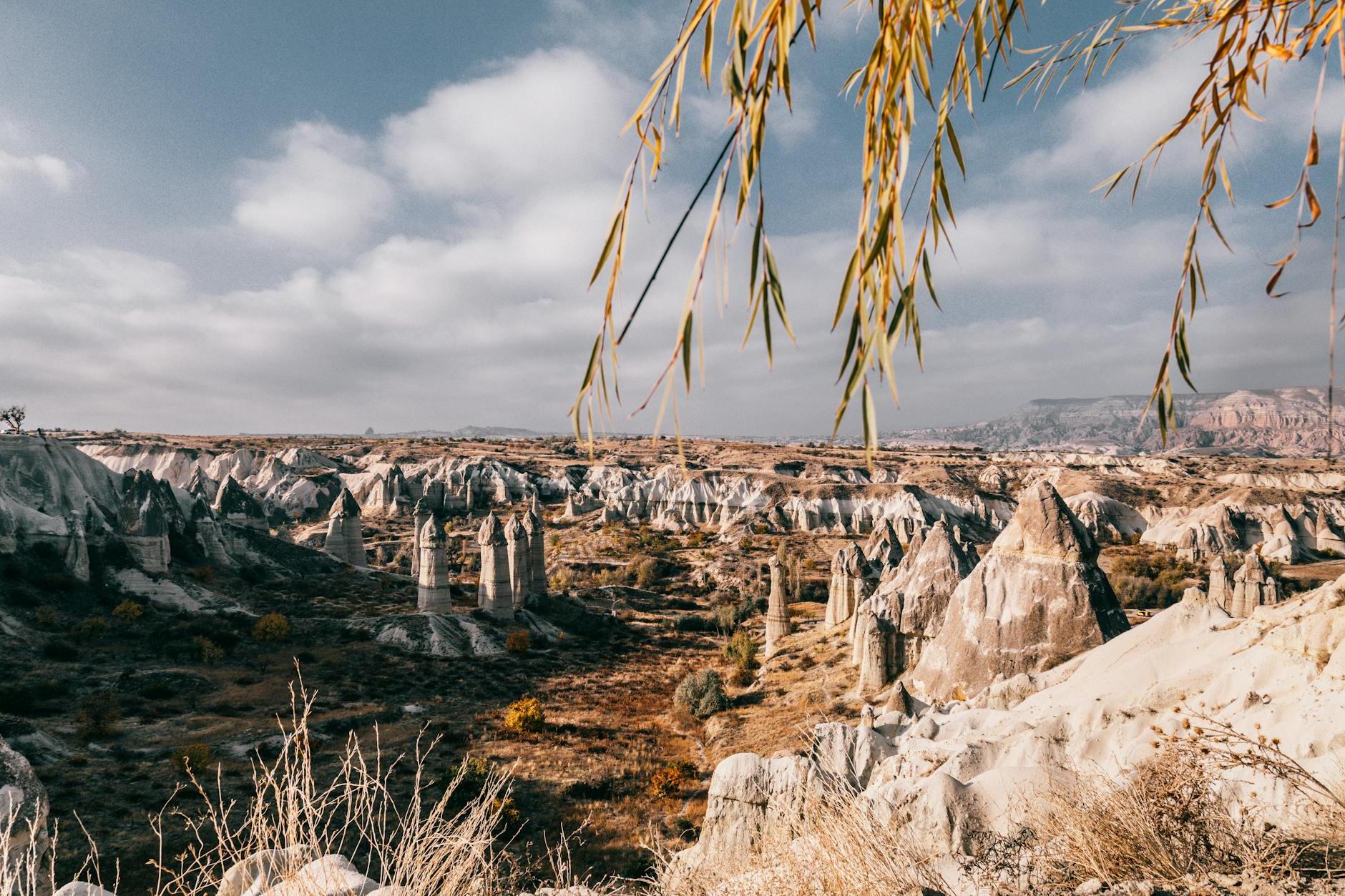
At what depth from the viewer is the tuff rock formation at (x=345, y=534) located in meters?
39.3

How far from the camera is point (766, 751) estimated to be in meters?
16.1

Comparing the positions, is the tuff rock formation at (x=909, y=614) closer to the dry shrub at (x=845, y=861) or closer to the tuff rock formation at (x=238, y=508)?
the dry shrub at (x=845, y=861)

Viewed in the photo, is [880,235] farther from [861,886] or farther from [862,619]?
[862,619]

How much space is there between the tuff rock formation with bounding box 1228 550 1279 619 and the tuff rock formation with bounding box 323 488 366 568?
149ft

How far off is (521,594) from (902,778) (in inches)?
1064

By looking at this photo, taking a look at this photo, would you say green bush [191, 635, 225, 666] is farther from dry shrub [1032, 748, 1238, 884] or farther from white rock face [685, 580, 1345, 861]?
dry shrub [1032, 748, 1238, 884]

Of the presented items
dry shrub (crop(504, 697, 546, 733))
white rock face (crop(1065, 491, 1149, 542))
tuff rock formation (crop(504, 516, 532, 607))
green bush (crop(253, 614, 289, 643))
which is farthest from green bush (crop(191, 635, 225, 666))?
white rock face (crop(1065, 491, 1149, 542))

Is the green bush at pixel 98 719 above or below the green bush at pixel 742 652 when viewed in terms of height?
above

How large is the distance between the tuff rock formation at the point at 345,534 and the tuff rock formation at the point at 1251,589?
4527 cm

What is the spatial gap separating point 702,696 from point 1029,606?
11.5m

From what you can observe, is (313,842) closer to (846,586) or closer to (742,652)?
(742,652)

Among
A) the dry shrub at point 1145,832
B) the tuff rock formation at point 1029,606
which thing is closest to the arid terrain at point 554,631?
the tuff rock formation at point 1029,606

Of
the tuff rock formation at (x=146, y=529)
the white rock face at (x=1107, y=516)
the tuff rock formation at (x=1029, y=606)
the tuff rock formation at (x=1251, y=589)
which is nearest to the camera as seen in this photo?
the tuff rock formation at (x=1029, y=606)

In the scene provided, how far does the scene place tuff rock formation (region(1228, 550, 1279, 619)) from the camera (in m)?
24.2
